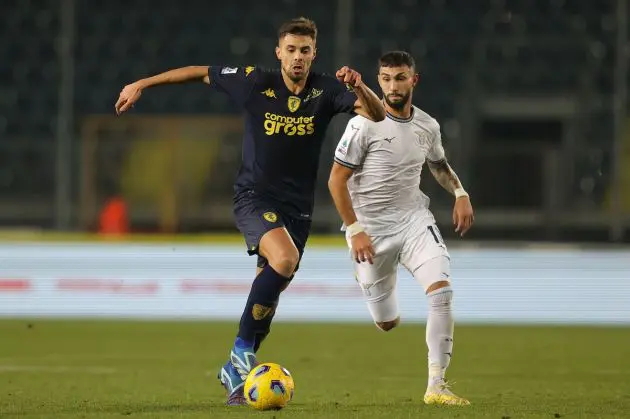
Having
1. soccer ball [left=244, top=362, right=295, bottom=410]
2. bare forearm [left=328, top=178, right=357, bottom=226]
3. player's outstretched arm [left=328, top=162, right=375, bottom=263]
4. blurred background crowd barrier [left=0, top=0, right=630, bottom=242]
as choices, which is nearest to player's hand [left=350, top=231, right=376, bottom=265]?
player's outstretched arm [left=328, top=162, right=375, bottom=263]

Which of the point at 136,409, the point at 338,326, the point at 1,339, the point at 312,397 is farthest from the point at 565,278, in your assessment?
the point at 136,409

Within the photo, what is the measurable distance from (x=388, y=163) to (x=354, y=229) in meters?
0.63

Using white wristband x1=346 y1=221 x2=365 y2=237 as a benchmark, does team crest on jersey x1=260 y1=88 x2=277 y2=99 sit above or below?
above

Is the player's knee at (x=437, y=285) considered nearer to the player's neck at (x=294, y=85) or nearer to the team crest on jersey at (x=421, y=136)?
the team crest on jersey at (x=421, y=136)

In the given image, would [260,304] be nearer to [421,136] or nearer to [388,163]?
[388,163]

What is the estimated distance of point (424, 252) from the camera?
734cm

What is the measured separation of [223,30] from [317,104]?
12.1 metres

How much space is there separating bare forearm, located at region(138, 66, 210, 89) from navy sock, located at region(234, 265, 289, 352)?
1041 millimetres

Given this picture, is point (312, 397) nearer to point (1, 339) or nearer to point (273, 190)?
point (273, 190)

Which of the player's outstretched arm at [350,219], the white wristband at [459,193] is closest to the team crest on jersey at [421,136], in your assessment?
the white wristband at [459,193]

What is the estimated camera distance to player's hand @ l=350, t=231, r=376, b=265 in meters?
6.95

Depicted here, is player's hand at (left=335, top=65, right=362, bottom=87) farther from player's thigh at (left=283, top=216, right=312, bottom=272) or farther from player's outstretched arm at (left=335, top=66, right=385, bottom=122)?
player's thigh at (left=283, top=216, right=312, bottom=272)

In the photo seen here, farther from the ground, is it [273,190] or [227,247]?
[273,190]

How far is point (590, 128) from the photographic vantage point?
1669cm
